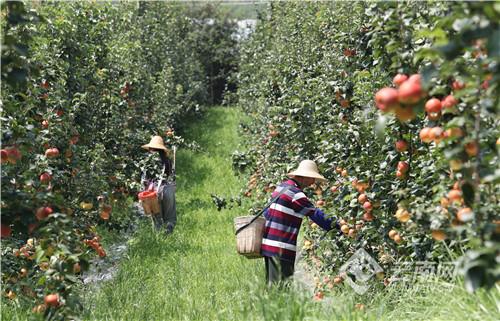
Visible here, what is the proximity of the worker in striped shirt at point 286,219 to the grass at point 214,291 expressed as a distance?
245 mm

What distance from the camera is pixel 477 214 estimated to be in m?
2.50

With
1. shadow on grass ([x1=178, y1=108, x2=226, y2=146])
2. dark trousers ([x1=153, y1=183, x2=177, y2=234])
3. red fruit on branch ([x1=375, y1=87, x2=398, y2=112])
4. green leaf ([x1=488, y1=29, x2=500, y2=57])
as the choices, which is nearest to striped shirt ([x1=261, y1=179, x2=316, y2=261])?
red fruit on branch ([x1=375, y1=87, x2=398, y2=112])

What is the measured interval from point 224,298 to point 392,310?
165 centimetres

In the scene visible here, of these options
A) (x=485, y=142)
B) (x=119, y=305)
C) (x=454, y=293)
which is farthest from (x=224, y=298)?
(x=485, y=142)

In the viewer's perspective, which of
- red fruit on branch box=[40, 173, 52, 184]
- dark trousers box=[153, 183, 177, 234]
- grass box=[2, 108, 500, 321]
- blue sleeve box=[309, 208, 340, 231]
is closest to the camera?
grass box=[2, 108, 500, 321]

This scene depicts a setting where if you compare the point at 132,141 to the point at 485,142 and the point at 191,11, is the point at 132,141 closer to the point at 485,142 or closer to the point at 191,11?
the point at 485,142

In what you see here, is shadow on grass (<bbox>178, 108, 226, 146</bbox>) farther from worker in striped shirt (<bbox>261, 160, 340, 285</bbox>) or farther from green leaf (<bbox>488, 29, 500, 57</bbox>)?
green leaf (<bbox>488, 29, 500, 57</bbox>)

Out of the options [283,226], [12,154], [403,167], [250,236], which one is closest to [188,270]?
[250,236]

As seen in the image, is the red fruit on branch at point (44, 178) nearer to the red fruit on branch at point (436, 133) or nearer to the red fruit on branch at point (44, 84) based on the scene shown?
the red fruit on branch at point (44, 84)

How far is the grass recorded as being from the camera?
11.2 feet

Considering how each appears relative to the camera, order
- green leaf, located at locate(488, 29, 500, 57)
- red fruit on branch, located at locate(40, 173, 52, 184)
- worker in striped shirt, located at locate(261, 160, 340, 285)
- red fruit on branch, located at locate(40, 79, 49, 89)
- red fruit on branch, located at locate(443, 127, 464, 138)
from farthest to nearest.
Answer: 1. red fruit on branch, located at locate(40, 79, 49, 89)
2. worker in striped shirt, located at locate(261, 160, 340, 285)
3. red fruit on branch, located at locate(40, 173, 52, 184)
4. red fruit on branch, located at locate(443, 127, 464, 138)
5. green leaf, located at locate(488, 29, 500, 57)

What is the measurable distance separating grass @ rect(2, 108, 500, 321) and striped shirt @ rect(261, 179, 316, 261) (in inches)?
11.0

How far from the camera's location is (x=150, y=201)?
7.87 meters

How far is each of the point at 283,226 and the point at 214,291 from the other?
846mm
